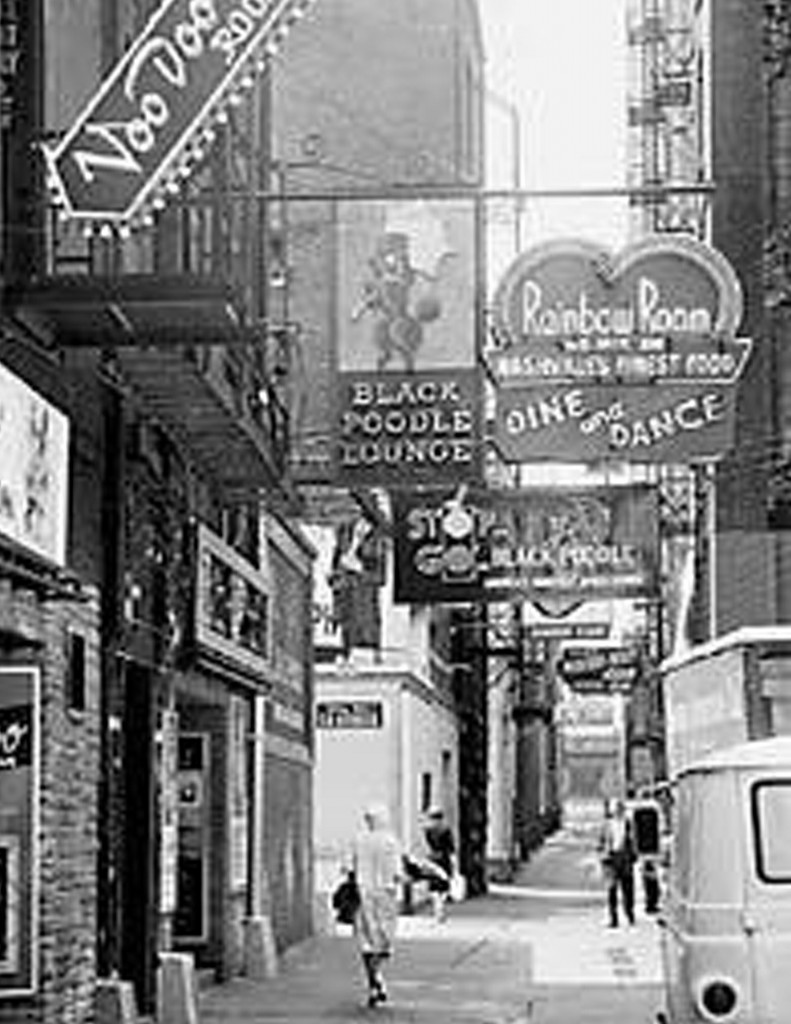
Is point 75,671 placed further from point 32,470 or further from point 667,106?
point 667,106

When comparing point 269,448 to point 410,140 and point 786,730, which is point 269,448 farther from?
point 410,140

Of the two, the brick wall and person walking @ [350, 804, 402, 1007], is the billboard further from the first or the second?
the brick wall

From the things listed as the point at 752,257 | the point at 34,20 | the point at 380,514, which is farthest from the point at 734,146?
the point at 34,20

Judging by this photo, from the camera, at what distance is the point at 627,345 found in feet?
70.5

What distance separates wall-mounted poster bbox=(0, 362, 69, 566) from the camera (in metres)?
14.7

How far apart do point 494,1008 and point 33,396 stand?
984cm

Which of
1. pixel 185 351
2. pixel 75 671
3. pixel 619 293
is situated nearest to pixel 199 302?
pixel 185 351

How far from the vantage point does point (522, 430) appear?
21828mm

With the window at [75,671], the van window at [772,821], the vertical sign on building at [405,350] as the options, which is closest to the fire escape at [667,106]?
the vertical sign on building at [405,350]

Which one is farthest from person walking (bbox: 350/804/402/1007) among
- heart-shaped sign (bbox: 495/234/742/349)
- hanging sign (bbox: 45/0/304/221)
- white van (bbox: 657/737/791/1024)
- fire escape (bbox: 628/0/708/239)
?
fire escape (bbox: 628/0/708/239)

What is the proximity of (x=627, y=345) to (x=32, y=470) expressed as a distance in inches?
282

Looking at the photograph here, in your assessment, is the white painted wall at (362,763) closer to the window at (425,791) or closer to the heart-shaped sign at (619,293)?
the window at (425,791)

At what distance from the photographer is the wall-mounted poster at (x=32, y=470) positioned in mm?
14695

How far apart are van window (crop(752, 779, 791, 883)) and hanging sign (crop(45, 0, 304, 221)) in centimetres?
414
